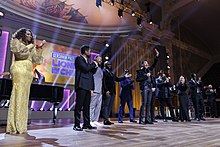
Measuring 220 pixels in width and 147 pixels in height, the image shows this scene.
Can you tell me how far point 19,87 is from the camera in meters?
2.26

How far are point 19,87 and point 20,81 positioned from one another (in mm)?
68

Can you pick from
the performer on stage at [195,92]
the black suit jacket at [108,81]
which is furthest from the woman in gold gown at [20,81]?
the performer on stage at [195,92]

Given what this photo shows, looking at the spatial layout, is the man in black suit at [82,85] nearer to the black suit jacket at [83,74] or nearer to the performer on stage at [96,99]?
the black suit jacket at [83,74]

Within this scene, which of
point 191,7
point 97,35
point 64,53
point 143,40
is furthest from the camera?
point 191,7

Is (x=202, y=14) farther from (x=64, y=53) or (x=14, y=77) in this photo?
(x=14, y=77)

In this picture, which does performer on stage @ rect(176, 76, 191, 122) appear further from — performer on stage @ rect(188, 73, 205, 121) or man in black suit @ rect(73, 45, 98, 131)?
man in black suit @ rect(73, 45, 98, 131)

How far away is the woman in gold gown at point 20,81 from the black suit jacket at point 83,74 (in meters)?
0.54

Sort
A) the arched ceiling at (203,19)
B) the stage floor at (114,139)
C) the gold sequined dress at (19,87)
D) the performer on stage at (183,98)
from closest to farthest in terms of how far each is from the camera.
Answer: the stage floor at (114,139) → the gold sequined dress at (19,87) → the performer on stage at (183,98) → the arched ceiling at (203,19)

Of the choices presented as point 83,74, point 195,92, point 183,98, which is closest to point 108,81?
point 83,74

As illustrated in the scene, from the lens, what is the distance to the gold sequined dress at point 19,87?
223cm

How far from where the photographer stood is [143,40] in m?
9.66

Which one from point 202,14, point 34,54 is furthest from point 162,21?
point 34,54

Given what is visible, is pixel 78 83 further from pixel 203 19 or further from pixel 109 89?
pixel 203 19

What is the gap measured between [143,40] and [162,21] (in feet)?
7.31
